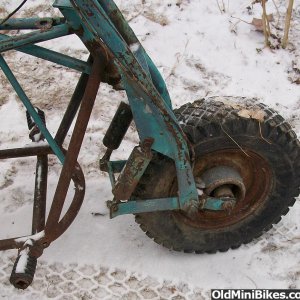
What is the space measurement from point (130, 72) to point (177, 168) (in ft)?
1.71

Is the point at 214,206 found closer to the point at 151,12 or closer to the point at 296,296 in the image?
the point at 296,296

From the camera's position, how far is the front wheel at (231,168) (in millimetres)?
2416

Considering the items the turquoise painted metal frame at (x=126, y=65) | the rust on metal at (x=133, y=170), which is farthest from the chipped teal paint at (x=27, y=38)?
the rust on metal at (x=133, y=170)

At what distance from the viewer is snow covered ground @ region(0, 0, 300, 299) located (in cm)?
276

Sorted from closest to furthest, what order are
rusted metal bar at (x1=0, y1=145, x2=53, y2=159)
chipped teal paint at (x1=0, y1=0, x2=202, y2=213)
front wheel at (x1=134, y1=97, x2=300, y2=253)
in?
chipped teal paint at (x1=0, y1=0, x2=202, y2=213)
front wheel at (x1=134, y1=97, x2=300, y2=253)
rusted metal bar at (x1=0, y1=145, x2=53, y2=159)

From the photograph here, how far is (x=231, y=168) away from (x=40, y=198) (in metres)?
0.96

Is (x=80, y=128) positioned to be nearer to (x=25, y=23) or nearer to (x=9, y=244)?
(x=25, y=23)

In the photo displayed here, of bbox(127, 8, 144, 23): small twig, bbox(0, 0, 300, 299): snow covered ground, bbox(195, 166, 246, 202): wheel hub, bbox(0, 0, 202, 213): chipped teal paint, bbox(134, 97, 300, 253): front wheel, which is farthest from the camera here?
bbox(127, 8, 144, 23): small twig

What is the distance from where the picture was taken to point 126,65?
2068 millimetres

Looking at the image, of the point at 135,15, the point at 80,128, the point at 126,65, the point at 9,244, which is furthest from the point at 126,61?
the point at 135,15

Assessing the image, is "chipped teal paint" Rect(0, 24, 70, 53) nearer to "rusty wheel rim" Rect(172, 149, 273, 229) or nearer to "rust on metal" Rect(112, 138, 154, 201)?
"rust on metal" Rect(112, 138, 154, 201)

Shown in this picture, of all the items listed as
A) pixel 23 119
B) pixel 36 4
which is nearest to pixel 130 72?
pixel 23 119

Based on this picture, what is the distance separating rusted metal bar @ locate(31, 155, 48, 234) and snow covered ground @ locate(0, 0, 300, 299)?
0.36 metres

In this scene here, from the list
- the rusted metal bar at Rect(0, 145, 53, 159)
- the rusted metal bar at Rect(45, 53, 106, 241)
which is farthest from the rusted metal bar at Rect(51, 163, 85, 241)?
the rusted metal bar at Rect(0, 145, 53, 159)
